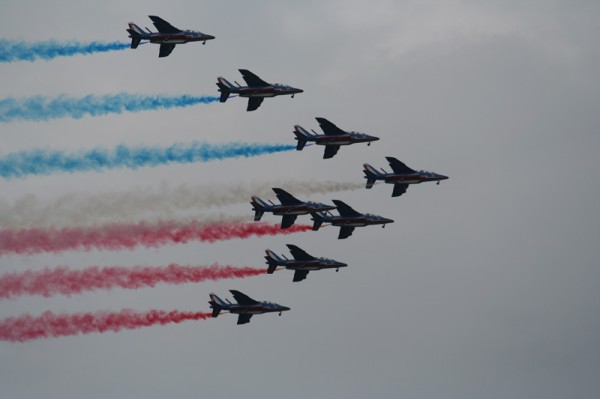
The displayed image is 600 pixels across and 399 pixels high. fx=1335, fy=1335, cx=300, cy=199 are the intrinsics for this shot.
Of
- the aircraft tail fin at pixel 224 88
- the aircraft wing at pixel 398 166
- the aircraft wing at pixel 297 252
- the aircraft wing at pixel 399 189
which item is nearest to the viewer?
the aircraft tail fin at pixel 224 88

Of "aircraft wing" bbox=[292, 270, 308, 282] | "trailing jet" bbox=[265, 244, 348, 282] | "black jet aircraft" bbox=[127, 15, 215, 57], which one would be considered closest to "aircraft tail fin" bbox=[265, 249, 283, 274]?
"trailing jet" bbox=[265, 244, 348, 282]

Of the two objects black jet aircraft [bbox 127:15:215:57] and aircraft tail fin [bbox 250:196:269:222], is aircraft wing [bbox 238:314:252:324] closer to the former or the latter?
aircraft tail fin [bbox 250:196:269:222]

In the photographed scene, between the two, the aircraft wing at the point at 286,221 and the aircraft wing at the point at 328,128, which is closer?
the aircraft wing at the point at 286,221

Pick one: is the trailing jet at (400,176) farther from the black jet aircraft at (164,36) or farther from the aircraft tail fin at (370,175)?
the black jet aircraft at (164,36)

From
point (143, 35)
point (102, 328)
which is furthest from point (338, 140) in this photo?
point (102, 328)

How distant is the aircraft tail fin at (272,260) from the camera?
10225cm

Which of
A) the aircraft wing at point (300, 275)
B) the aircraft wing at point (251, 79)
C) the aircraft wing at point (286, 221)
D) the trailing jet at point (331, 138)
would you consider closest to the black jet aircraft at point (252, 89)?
the aircraft wing at point (251, 79)

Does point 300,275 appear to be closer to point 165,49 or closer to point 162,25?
point 165,49

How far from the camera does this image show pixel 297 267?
10450cm

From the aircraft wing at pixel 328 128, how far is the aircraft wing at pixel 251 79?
5.70m

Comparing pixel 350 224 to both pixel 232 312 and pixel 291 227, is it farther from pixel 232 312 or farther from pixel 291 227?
pixel 232 312

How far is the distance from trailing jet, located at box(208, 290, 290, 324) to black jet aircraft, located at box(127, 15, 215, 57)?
19.2 meters

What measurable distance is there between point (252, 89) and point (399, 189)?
14.4 m

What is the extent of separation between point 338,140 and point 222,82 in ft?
34.2
